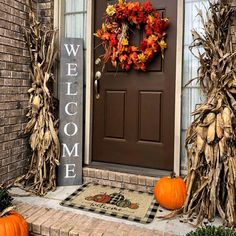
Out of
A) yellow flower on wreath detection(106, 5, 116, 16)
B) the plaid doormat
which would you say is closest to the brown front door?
yellow flower on wreath detection(106, 5, 116, 16)

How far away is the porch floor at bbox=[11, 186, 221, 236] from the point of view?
1.82 m

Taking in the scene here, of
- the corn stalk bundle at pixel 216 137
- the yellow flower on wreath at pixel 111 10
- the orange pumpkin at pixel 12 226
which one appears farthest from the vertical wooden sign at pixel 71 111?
the corn stalk bundle at pixel 216 137

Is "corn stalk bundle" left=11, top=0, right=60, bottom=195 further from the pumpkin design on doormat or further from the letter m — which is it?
the pumpkin design on doormat

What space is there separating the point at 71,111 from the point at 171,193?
4.22ft

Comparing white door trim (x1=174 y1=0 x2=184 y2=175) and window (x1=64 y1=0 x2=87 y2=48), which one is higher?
window (x1=64 y1=0 x2=87 y2=48)

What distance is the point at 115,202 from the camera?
92.0 inches

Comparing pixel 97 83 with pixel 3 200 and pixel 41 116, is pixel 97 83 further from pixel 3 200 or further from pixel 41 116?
pixel 3 200

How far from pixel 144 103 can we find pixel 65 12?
136 cm

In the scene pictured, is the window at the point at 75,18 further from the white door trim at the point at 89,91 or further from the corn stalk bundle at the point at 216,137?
the corn stalk bundle at the point at 216,137

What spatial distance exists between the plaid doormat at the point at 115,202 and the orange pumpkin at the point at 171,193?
12 centimetres

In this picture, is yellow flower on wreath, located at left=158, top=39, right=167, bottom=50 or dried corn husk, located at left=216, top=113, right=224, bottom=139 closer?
dried corn husk, located at left=216, top=113, right=224, bottom=139

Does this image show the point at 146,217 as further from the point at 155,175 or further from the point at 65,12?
the point at 65,12

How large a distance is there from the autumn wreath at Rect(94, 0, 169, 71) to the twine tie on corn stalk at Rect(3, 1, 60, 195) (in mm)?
571

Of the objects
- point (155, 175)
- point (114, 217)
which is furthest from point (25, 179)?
point (155, 175)
